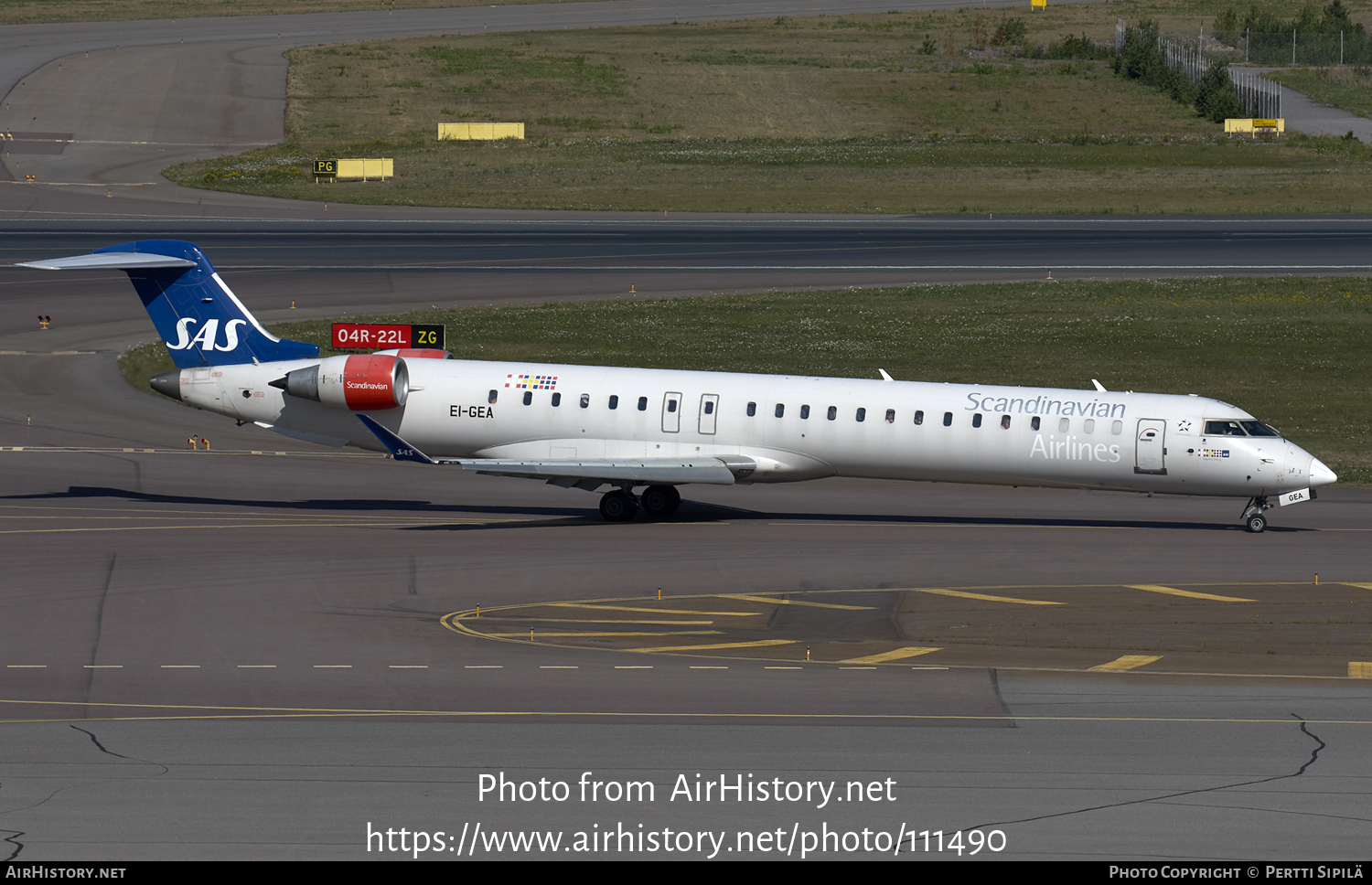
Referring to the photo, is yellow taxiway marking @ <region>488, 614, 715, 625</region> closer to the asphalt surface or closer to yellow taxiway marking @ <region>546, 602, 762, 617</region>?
the asphalt surface

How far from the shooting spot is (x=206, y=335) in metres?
35.0

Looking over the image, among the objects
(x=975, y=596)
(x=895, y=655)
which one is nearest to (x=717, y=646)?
(x=895, y=655)

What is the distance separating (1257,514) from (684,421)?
38.7ft

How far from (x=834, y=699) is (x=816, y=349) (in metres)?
30.6

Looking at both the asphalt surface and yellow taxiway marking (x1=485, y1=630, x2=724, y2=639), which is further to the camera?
yellow taxiway marking (x1=485, y1=630, x2=724, y2=639)

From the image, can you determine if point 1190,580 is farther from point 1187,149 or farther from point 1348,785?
point 1187,149

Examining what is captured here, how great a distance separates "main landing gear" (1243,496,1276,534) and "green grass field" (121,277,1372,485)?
8.86 meters

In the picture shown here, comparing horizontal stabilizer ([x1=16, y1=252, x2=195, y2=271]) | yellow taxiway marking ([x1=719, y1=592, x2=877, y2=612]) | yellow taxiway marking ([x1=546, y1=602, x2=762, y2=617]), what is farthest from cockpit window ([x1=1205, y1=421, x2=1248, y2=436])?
horizontal stabilizer ([x1=16, y1=252, x2=195, y2=271])

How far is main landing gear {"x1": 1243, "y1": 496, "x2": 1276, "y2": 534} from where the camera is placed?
31.5 m

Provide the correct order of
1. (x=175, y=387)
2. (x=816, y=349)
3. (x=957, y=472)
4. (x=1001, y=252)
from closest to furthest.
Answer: (x=957, y=472), (x=175, y=387), (x=816, y=349), (x=1001, y=252)

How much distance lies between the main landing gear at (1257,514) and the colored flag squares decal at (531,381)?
14.5m

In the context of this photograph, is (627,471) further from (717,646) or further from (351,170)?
(351,170)

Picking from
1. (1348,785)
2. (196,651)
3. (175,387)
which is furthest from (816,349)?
(1348,785)

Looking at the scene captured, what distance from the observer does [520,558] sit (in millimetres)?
29297
